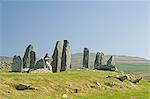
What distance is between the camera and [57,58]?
50594mm

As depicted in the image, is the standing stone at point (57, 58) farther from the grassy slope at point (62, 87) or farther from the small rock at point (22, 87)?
the small rock at point (22, 87)

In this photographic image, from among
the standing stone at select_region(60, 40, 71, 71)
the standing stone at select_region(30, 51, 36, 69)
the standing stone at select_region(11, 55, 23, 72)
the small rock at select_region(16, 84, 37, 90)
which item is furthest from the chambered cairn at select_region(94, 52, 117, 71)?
the small rock at select_region(16, 84, 37, 90)

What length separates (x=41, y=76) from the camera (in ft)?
124

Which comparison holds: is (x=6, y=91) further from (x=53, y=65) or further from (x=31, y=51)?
(x=31, y=51)

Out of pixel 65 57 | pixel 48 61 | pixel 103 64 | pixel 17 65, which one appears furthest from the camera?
pixel 103 64

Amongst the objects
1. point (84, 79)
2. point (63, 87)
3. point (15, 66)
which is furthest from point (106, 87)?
point (15, 66)

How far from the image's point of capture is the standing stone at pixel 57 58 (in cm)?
5025

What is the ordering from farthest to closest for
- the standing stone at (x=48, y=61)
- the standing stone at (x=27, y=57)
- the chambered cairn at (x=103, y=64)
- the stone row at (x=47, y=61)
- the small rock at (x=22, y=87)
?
the chambered cairn at (x=103, y=64), the standing stone at (x=27, y=57), the stone row at (x=47, y=61), the standing stone at (x=48, y=61), the small rock at (x=22, y=87)


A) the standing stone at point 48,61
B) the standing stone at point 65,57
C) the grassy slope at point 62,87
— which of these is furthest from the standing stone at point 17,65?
the grassy slope at point 62,87

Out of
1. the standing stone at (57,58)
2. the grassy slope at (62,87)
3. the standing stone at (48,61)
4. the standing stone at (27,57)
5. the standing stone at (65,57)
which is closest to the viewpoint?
the grassy slope at (62,87)

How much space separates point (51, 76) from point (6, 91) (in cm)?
727

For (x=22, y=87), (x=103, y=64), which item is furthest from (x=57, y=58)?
(x=22, y=87)

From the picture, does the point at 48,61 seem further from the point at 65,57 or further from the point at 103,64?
the point at 103,64

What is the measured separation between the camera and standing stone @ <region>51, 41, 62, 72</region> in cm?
5025
